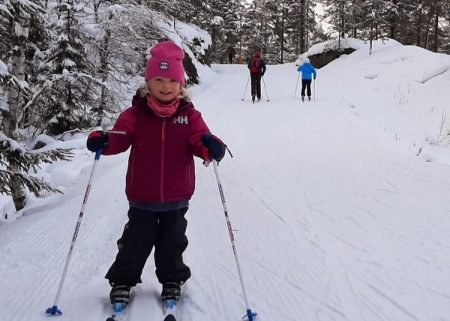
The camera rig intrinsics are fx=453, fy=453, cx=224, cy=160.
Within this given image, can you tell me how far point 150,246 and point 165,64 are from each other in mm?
1421

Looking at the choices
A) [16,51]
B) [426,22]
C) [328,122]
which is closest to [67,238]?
[16,51]

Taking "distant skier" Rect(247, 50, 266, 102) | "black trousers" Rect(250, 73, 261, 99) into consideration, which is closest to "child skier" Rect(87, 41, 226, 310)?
"distant skier" Rect(247, 50, 266, 102)

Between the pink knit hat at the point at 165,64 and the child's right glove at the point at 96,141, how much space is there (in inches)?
21.9

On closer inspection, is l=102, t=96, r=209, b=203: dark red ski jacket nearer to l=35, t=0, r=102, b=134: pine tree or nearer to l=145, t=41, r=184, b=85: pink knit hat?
l=145, t=41, r=184, b=85: pink knit hat

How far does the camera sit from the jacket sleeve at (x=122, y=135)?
341 centimetres

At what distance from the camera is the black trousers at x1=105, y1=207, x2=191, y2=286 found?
351cm

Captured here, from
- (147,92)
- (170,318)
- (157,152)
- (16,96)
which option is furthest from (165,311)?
(16,96)

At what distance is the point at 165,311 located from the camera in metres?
3.38

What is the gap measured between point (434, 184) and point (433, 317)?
397cm

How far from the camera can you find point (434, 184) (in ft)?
22.5

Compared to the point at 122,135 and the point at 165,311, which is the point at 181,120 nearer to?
the point at 122,135

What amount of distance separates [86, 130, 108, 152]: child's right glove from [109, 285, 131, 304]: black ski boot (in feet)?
3.52

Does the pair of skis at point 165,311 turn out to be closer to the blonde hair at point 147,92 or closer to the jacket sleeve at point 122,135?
the jacket sleeve at point 122,135

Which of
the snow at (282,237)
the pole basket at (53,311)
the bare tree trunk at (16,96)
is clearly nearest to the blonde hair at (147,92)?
the snow at (282,237)
